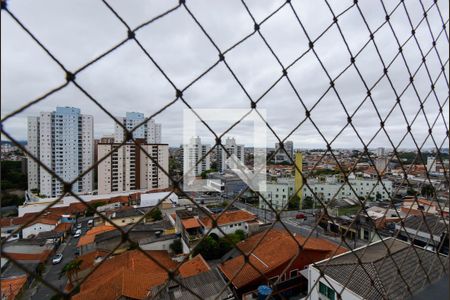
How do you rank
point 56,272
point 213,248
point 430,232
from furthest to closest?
point 213,248
point 56,272
point 430,232

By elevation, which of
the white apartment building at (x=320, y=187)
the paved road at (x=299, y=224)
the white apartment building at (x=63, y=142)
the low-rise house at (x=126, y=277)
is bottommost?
the paved road at (x=299, y=224)

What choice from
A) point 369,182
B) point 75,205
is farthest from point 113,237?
point 369,182

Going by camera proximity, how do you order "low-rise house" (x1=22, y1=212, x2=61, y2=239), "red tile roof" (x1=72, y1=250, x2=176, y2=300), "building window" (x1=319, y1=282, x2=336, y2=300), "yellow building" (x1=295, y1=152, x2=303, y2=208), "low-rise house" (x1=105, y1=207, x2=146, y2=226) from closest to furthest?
"yellow building" (x1=295, y1=152, x2=303, y2=208) → "building window" (x1=319, y1=282, x2=336, y2=300) → "red tile roof" (x1=72, y1=250, x2=176, y2=300) → "low-rise house" (x1=105, y1=207, x2=146, y2=226) → "low-rise house" (x1=22, y1=212, x2=61, y2=239)

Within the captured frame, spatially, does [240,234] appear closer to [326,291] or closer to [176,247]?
[176,247]

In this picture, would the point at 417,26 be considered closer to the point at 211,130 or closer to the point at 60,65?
the point at 211,130

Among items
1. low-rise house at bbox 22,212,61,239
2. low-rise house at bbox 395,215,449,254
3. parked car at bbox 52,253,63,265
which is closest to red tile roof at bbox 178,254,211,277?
parked car at bbox 52,253,63,265

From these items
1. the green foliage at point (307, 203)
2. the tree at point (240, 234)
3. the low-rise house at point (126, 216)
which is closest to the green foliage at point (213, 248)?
the tree at point (240, 234)

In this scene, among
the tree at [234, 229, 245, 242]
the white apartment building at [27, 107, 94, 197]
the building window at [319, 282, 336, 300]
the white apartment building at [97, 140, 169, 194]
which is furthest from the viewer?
the white apartment building at [97, 140, 169, 194]

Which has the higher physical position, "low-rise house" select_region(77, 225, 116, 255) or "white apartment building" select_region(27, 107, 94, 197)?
"white apartment building" select_region(27, 107, 94, 197)

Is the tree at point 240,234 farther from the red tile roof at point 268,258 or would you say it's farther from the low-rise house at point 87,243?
the low-rise house at point 87,243

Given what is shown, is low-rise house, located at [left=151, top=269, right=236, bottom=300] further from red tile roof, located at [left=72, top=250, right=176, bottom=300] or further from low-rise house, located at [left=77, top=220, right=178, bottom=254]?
low-rise house, located at [left=77, top=220, right=178, bottom=254]

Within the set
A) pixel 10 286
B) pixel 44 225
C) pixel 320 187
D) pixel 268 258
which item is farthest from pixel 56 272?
pixel 320 187
